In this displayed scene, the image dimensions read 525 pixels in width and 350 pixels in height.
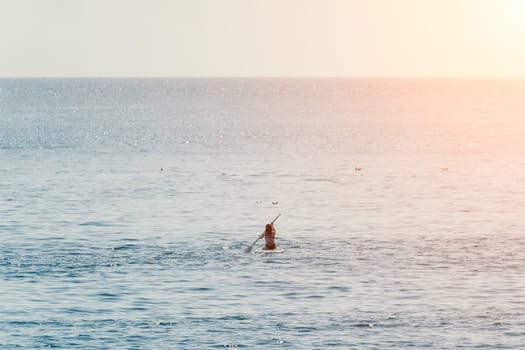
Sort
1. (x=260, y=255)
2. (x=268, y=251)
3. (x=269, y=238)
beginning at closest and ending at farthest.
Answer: (x=260, y=255) → (x=269, y=238) → (x=268, y=251)

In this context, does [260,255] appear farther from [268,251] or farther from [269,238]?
[269,238]

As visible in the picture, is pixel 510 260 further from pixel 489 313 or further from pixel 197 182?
pixel 197 182

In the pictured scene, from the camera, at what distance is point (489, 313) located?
59062 mm

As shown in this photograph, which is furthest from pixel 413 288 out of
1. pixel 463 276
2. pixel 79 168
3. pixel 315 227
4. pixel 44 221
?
pixel 79 168

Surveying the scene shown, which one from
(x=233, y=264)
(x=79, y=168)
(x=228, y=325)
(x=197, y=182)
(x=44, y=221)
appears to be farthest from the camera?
(x=79, y=168)

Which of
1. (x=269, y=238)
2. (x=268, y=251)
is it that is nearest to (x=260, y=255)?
(x=268, y=251)

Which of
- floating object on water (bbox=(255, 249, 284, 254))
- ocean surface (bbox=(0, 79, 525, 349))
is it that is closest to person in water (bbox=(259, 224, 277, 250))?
floating object on water (bbox=(255, 249, 284, 254))

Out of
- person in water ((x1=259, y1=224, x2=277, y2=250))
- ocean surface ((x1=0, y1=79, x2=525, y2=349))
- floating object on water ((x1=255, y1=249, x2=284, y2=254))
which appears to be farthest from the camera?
floating object on water ((x1=255, y1=249, x2=284, y2=254))

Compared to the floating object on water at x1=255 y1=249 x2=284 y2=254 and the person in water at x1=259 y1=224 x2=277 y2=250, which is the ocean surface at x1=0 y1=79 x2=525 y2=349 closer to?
the floating object on water at x1=255 y1=249 x2=284 y2=254

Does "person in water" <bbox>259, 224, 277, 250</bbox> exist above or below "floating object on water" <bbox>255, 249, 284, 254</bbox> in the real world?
above

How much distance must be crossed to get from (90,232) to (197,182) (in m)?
35.4

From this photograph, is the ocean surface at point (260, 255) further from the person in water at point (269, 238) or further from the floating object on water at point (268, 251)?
the person in water at point (269, 238)

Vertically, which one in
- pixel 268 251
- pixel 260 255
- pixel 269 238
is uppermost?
pixel 269 238

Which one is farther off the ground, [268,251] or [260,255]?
[268,251]
